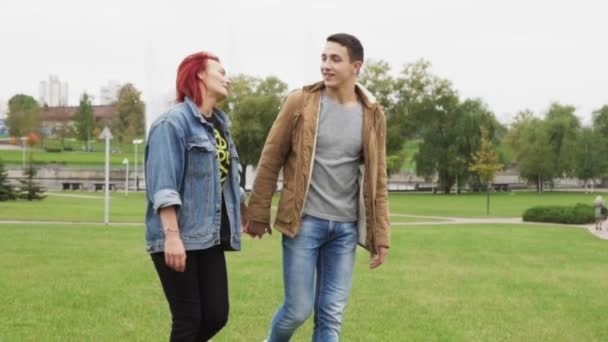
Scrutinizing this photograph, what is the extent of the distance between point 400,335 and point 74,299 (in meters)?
3.72

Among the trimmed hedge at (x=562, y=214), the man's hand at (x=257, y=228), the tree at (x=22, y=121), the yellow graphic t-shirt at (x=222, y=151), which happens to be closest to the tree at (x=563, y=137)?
the trimmed hedge at (x=562, y=214)

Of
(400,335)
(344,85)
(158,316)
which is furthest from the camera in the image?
(158,316)

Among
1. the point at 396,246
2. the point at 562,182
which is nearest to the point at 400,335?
the point at 396,246

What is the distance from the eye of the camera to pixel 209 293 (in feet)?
15.4

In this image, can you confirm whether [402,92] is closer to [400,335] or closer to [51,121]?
[400,335]

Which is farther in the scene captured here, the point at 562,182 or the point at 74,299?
the point at 562,182

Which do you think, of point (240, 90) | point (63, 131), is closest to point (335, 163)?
point (240, 90)

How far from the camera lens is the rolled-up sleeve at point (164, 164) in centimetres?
444

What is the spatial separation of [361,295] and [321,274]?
15.2ft

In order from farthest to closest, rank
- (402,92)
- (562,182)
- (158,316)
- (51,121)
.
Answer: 1. (51,121)
2. (562,182)
3. (402,92)
4. (158,316)

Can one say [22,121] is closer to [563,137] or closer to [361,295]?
[563,137]

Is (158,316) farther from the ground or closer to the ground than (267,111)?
closer to the ground

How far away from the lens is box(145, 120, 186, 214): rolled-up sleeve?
4441 millimetres

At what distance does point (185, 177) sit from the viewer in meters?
4.64
